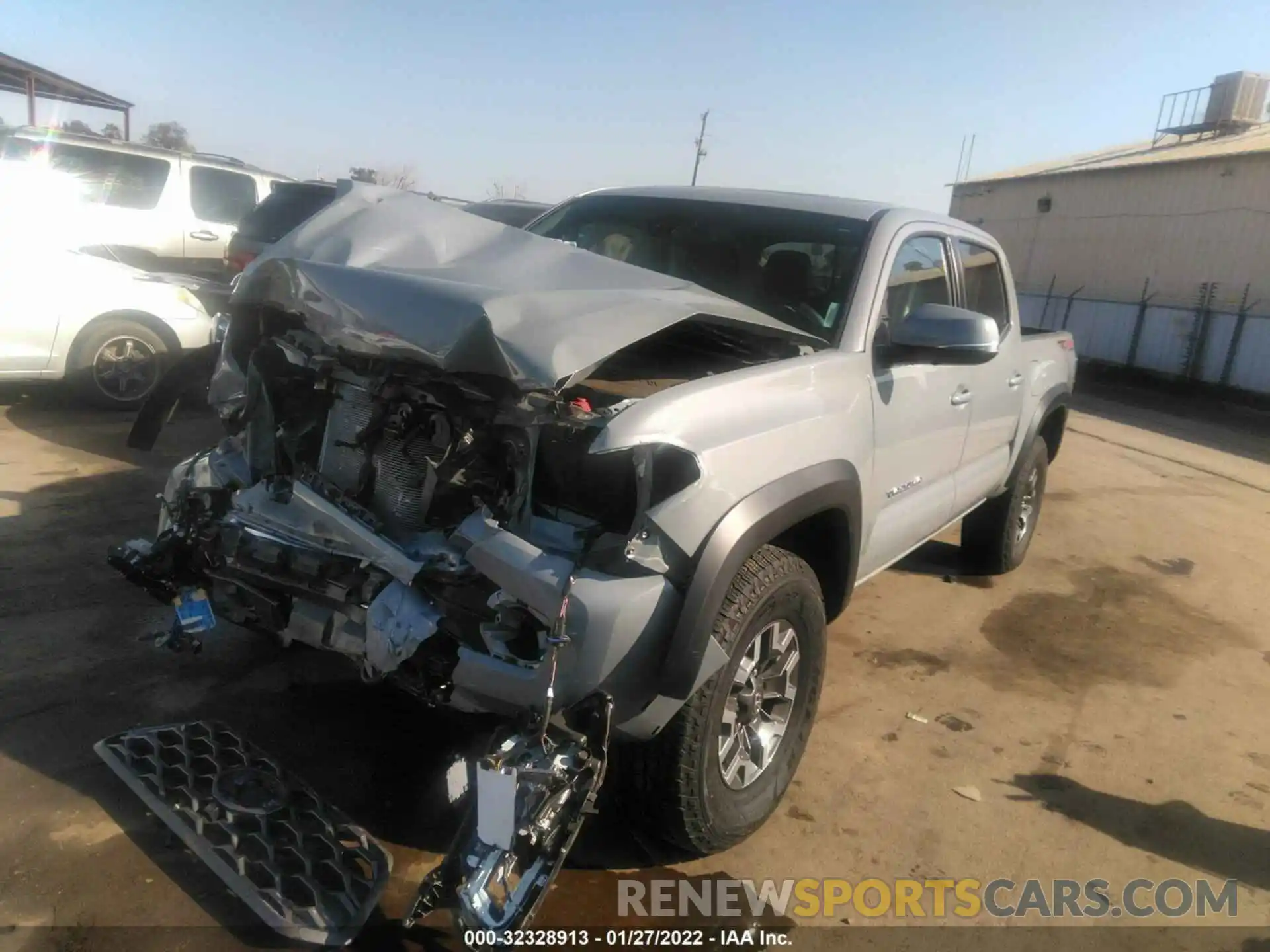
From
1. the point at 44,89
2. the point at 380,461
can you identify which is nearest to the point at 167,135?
the point at 44,89

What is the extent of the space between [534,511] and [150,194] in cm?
845

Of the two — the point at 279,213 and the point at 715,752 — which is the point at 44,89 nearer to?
the point at 279,213

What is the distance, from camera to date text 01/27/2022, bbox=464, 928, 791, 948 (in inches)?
95.6

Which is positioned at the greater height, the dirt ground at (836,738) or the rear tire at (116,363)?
the rear tire at (116,363)

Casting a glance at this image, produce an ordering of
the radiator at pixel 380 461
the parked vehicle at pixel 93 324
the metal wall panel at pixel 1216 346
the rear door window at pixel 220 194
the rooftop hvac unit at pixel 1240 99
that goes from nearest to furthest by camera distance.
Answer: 1. the radiator at pixel 380 461
2. the parked vehicle at pixel 93 324
3. the rear door window at pixel 220 194
4. the metal wall panel at pixel 1216 346
5. the rooftop hvac unit at pixel 1240 99

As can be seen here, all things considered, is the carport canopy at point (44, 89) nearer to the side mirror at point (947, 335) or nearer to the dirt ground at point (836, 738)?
the dirt ground at point (836, 738)

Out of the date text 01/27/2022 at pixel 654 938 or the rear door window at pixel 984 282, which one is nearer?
the date text 01/27/2022 at pixel 654 938

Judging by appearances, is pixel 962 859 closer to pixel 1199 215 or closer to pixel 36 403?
pixel 36 403

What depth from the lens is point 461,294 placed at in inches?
100

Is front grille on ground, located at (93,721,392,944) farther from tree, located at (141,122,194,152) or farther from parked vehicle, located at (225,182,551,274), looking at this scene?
tree, located at (141,122,194,152)

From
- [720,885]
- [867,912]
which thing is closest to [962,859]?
[867,912]

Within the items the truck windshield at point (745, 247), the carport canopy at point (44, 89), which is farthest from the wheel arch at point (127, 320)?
the carport canopy at point (44, 89)

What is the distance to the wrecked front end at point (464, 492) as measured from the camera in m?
2.19

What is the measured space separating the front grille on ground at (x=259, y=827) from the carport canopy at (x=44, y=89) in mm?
15491
